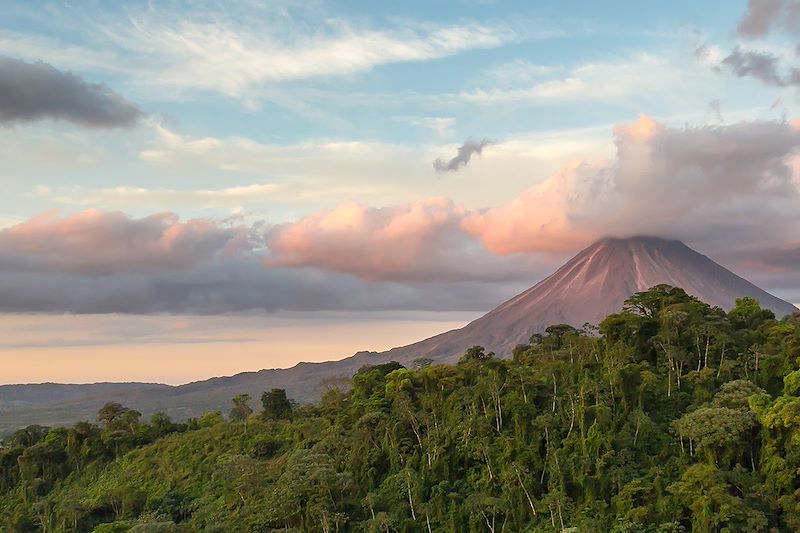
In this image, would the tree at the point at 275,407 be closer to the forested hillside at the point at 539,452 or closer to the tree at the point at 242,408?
the tree at the point at 242,408

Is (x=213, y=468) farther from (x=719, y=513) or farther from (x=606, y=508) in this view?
(x=719, y=513)

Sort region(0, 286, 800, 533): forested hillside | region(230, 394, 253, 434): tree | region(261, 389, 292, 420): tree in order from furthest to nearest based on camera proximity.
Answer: region(230, 394, 253, 434): tree → region(261, 389, 292, 420): tree → region(0, 286, 800, 533): forested hillside

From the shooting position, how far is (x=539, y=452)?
54.6 metres

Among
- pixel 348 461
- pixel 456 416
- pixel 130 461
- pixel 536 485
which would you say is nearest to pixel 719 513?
pixel 536 485

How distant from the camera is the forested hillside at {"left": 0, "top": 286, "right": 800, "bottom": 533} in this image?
47125 mm

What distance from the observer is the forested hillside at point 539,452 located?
4712 cm

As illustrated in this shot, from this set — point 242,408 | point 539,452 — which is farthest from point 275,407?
point 539,452

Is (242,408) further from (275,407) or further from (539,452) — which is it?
(539,452)

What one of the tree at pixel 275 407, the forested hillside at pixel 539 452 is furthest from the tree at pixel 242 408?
the forested hillside at pixel 539 452

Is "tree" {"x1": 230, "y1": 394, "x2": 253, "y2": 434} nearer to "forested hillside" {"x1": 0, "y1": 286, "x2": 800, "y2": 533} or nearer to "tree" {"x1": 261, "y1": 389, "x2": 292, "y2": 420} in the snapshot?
"tree" {"x1": 261, "y1": 389, "x2": 292, "y2": 420}

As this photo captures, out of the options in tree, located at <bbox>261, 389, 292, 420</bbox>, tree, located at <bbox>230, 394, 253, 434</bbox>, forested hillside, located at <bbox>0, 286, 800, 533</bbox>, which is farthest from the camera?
tree, located at <bbox>230, 394, 253, 434</bbox>

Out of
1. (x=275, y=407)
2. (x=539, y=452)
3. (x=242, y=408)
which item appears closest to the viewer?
(x=539, y=452)

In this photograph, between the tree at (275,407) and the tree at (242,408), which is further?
the tree at (242,408)

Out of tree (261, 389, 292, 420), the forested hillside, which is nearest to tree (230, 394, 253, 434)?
tree (261, 389, 292, 420)
